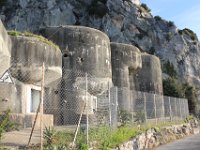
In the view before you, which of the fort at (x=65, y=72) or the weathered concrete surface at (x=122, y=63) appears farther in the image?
the weathered concrete surface at (x=122, y=63)

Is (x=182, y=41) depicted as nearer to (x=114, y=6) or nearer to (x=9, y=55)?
(x=114, y=6)

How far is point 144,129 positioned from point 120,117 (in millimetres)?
1591

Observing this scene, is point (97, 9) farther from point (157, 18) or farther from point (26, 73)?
point (26, 73)

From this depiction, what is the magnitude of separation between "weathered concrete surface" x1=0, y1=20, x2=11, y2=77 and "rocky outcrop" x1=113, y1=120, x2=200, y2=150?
548cm

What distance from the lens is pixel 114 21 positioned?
47719 millimetres

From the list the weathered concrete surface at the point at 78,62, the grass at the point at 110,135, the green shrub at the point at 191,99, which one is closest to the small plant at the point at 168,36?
the green shrub at the point at 191,99

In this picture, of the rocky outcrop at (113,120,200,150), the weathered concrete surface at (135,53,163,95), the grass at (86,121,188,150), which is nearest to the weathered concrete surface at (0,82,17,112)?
the grass at (86,121,188,150)

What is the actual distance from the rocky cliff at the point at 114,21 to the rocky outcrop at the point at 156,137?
976 inches

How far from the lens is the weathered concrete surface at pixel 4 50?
12.5 m

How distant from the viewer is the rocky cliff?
46.7m

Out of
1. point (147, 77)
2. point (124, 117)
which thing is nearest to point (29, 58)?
point (124, 117)

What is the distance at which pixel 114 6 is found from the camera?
49.2 metres

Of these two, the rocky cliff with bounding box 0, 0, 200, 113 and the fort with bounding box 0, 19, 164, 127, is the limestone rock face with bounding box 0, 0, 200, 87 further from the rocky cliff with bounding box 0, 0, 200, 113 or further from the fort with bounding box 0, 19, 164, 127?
the fort with bounding box 0, 19, 164, 127

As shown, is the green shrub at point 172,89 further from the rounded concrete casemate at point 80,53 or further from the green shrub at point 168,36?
the rounded concrete casemate at point 80,53
